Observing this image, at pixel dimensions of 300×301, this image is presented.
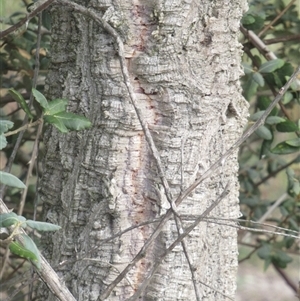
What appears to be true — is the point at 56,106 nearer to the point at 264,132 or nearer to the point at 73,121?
the point at 73,121

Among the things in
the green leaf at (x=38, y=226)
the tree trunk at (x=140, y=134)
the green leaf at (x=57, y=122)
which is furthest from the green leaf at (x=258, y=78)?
the green leaf at (x=38, y=226)

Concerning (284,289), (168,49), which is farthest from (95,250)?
(284,289)

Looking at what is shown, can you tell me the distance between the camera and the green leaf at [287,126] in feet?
4.97

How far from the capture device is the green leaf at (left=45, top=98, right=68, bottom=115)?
1017 mm

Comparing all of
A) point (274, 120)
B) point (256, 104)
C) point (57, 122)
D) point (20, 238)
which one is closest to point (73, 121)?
point (57, 122)

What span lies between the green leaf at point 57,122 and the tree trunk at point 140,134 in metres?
0.07

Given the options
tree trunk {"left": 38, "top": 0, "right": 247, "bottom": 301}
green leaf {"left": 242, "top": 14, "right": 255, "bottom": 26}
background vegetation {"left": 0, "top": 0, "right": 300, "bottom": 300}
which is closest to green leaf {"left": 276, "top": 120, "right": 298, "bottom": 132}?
background vegetation {"left": 0, "top": 0, "right": 300, "bottom": 300}

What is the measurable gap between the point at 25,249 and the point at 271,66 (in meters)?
0.95

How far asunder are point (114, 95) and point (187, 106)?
12 cm

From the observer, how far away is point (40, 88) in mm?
1704

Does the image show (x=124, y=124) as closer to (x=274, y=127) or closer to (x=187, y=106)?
(x=187, y=106)

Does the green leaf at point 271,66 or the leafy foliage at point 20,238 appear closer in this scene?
the leafy foliage at point 20,238

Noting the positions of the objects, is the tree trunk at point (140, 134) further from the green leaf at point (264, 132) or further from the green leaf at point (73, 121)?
the green leaf at point (264, 132)

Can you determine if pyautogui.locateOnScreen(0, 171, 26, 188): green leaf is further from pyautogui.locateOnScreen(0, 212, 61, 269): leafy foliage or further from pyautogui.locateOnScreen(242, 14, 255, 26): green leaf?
pyautogui.locateOnScreen(242, 14, 255, 26): green leaf
